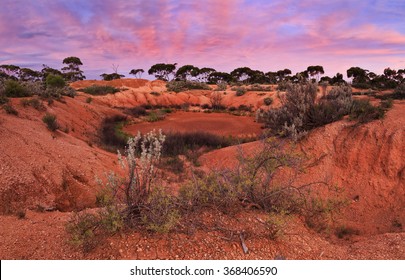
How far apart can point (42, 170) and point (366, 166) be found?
8.35 m

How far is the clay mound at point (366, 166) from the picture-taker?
7133 mm

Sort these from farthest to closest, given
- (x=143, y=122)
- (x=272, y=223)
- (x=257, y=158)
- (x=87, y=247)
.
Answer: (x=143, y=122), (x=257, y=158), (x=272, y=223), (x=87, y=247)

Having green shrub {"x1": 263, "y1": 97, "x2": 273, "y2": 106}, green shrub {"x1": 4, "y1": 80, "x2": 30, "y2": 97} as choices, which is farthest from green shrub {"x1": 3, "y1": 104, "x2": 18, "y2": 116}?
green shrub {"x1": 263, "y1": 97, "x2": 273, "y2": 106}

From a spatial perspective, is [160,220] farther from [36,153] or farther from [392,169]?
[392,169]

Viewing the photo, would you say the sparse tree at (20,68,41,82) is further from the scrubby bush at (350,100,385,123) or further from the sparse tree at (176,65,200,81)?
the scrubby bush at (350,100,385,123)

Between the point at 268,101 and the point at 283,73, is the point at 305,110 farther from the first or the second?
the point at 283,73

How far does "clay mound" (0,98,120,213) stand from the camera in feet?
19.8

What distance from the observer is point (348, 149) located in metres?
8.67

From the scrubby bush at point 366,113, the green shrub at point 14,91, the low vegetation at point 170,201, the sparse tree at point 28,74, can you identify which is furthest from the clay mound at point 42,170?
the sparse tree at point 28,74

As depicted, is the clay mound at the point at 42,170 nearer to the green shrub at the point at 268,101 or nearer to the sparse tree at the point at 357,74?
the green shrub at the point at 268,101

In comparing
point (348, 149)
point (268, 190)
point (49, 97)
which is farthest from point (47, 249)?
point (49, 97)

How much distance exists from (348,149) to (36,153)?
846cm

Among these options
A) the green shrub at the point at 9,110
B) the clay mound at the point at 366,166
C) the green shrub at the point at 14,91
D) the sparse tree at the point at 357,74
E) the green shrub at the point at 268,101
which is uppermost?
the sparse tree at the point at 357,74

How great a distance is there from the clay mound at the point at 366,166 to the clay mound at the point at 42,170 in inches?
227
